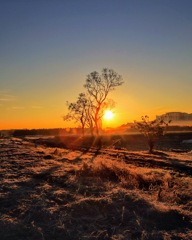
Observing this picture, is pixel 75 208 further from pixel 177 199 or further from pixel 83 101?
pixel 83 101

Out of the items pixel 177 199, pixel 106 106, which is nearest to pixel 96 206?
pixel 177 199

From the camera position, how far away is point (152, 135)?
5072 centimetres

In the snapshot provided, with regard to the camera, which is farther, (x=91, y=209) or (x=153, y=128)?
(x=153, y=128)

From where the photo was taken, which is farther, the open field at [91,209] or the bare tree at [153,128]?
the bare tree at [153,128]

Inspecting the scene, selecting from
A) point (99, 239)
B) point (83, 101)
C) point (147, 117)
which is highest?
point (83, 101)

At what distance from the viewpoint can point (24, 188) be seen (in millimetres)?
11477

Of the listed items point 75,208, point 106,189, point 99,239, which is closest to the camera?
point 99,239

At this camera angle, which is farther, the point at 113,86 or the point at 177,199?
the point at 113,86

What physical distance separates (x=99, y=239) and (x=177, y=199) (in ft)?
13.0

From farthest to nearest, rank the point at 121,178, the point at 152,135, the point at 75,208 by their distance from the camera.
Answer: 1. the point at 152,135
2. the point at 121,178
3. the point at 75,208

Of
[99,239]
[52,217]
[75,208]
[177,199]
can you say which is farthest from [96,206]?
[177,199]

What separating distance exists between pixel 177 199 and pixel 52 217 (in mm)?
4140

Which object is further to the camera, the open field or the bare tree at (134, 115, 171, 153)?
the bare tree at (134, 115, 171, 153)

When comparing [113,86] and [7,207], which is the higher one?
[113,86]
